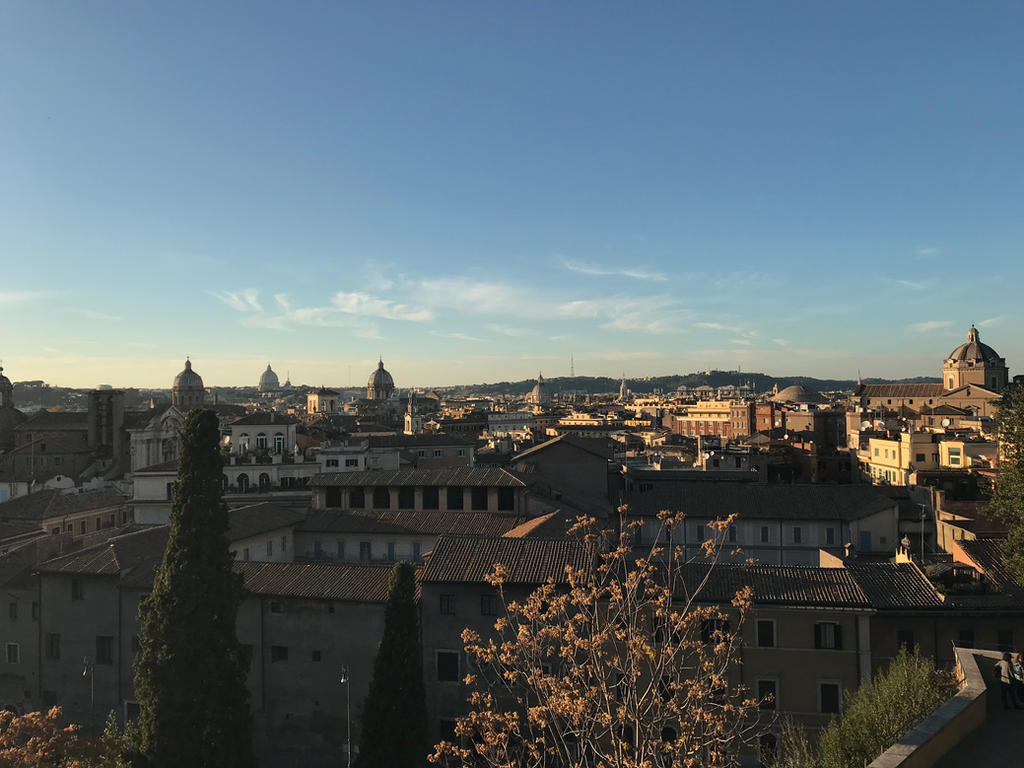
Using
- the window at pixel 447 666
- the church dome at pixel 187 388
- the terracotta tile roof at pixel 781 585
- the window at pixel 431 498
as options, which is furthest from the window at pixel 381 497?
the church dome at pixel 187 388

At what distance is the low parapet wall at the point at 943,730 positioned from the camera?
26.2 feet

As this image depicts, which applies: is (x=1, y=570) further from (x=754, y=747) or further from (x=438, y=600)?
(x=754, y=747)

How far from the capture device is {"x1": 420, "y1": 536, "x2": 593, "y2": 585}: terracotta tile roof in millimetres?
23281

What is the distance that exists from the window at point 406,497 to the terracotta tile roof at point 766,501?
11021mm

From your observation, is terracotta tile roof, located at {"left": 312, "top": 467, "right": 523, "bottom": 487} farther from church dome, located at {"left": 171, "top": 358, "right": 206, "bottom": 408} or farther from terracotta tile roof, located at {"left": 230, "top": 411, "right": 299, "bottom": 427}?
church dome, located at {"left": 171, "top": 358, "right": 206, "bottom": 408}

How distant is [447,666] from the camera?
23.7 metres

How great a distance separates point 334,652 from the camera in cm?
2445

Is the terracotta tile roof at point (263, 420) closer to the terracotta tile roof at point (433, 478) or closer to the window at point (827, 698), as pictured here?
the terracotta tile roof at point (433, 478)

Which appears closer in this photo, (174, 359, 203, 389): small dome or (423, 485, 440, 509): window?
(423, 485, 440, 509): window

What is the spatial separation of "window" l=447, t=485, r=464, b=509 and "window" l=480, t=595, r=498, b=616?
13.2 m

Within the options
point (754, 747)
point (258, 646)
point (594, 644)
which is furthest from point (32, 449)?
point (594, 644)

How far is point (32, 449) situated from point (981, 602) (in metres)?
63.2

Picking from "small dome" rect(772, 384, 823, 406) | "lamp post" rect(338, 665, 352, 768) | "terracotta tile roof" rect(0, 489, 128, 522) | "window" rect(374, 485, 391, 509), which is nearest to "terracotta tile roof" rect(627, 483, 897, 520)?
"window" rect(374, 485, 391, 509)

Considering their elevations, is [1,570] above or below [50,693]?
above
